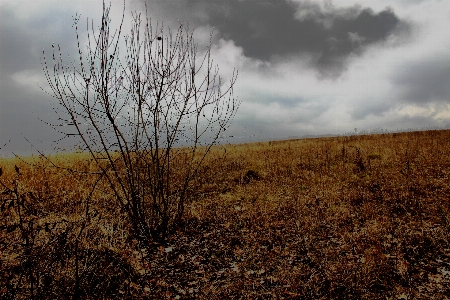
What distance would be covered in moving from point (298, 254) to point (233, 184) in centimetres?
506

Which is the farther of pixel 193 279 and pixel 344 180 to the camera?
pixel 344 180

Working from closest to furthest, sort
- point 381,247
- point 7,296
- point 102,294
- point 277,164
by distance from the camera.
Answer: point 7,296
point 102,294
point 381,247
point 277,164

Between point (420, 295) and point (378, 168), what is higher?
point (378, 168)

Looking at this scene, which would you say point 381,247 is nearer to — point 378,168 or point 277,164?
point 378,168

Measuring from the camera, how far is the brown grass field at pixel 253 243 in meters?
3.74

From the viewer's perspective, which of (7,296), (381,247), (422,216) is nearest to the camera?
(7,296)

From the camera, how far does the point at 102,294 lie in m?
3.70

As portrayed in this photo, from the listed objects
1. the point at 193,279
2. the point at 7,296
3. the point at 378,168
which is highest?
the point at 378,168

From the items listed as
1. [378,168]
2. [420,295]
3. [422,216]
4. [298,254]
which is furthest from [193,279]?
[378,168]

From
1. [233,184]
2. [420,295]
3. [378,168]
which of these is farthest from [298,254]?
[378,168]

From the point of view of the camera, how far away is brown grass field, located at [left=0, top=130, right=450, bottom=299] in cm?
374

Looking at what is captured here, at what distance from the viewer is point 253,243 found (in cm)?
539

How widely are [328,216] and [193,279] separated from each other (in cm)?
354

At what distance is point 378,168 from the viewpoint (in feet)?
33.2
